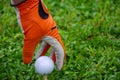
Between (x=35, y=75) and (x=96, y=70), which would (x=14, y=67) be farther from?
(x=96, y=70)

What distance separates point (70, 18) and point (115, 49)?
82 cm

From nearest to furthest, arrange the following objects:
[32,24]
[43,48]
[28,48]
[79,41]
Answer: [32,24], [28,48], [43,48], [79,41]

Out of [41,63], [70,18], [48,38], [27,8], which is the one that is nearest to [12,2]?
[27,8]

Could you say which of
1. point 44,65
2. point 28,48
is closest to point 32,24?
point 28,48

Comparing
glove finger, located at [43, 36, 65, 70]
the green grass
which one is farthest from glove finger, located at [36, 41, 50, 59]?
the green grass

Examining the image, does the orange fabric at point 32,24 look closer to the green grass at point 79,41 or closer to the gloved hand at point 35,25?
the gloved hand at point 35,25

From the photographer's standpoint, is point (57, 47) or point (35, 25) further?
point (57, 47)

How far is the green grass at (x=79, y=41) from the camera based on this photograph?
10.1 ft

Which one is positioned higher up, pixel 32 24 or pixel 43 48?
pixel 32 24

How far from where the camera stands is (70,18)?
4.04 meters

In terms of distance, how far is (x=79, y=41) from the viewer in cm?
364

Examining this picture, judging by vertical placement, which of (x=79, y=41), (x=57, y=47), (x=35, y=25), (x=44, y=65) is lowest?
(x=79, y=41)

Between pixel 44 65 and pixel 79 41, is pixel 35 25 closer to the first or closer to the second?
pixel 44 65

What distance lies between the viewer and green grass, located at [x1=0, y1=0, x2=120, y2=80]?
3.09m
